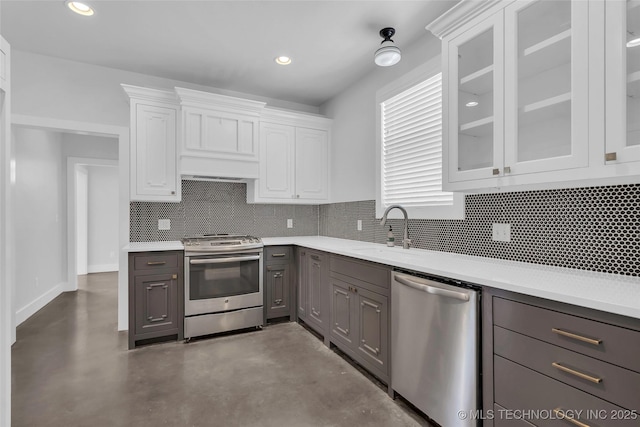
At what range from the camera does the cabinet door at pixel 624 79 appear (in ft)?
4.08

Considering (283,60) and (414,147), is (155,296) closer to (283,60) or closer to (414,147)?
(283,60)

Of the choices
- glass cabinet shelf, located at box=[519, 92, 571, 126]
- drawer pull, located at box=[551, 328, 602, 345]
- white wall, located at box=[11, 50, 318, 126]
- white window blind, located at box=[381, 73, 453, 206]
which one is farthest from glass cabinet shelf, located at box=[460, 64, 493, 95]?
white wall, located at box=[11, 50, 318, 126]

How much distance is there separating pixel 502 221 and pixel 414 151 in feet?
3.27

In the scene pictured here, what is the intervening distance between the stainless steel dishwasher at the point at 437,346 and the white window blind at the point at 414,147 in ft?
3.13

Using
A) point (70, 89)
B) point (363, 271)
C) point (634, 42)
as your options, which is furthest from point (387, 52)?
point (70, 89)

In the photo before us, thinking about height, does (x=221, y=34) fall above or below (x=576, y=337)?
above

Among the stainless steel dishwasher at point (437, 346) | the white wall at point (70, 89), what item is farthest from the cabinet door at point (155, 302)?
the stainless steel dishwasher at point (437, 346)

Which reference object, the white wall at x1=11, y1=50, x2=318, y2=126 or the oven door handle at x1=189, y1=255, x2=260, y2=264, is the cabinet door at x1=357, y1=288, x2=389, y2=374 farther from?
the white wall at x1=11, y1=50, x2=318, y2=126

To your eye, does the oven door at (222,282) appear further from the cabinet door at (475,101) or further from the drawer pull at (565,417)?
the drawer pull at (565,417)

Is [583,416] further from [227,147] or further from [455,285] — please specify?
[227,147]

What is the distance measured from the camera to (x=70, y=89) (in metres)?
3.19

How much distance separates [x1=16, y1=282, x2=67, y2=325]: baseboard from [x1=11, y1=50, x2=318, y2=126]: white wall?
216cm

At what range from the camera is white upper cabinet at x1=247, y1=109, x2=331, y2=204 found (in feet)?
12.3

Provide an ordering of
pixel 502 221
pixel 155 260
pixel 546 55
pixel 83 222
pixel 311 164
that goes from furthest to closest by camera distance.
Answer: pixel 83 222
pixel 311 164
pixel 155 260
pixel 502 221
pixel 546 55
